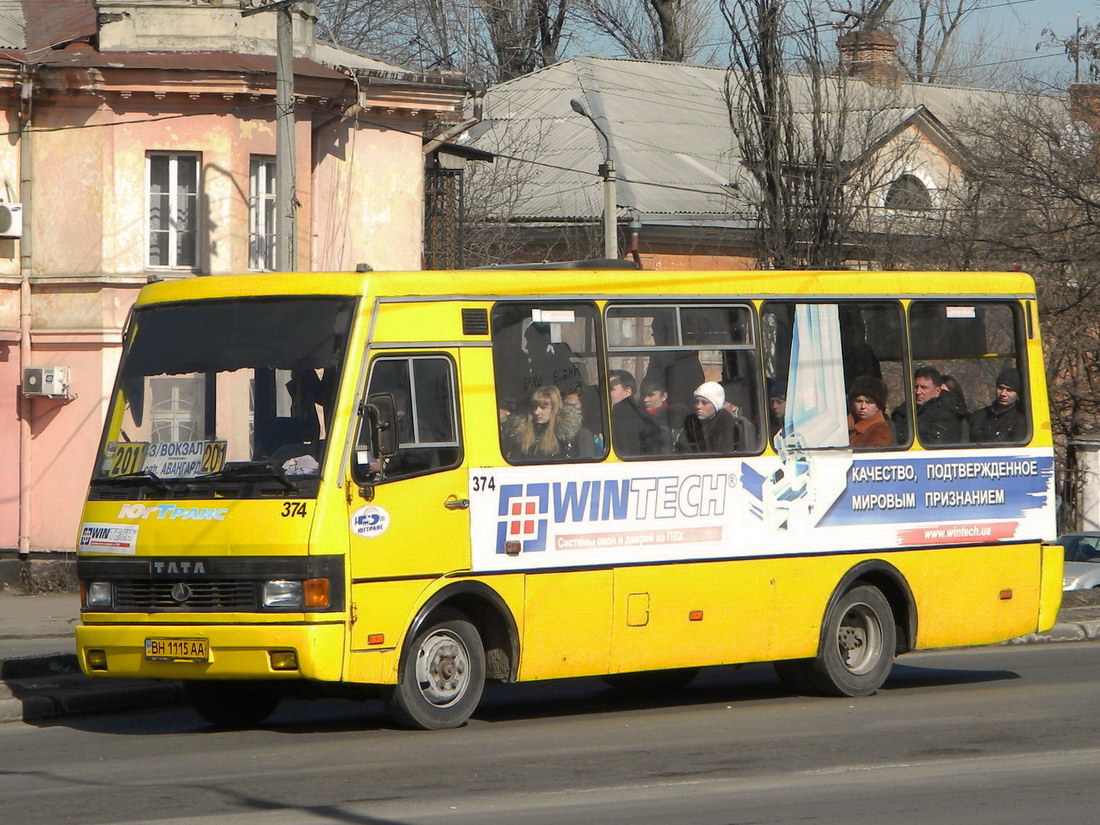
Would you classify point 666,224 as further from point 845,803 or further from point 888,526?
point 845,803

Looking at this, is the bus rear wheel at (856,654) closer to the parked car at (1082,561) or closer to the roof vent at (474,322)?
the roof vent at (474,322)

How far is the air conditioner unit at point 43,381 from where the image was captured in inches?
877

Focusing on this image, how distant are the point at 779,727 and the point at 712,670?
12.9 feet

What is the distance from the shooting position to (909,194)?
35938 millimetres

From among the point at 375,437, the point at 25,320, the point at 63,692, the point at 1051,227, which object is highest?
the point at 1051,227

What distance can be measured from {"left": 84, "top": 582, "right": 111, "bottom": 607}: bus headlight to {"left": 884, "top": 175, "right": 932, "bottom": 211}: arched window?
25.3m

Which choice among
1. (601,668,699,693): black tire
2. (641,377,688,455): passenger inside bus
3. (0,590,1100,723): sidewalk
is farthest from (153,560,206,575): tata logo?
(601,668,699,693): black tire

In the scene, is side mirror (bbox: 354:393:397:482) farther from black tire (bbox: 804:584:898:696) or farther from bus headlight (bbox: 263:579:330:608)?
black tire (bbox: 804:584:898:696)

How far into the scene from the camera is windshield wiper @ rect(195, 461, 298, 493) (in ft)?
32.4

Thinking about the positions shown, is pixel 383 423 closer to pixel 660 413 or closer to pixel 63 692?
pixel 660 413

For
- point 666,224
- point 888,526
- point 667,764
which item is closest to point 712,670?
point 888,526

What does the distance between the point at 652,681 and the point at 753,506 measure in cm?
213

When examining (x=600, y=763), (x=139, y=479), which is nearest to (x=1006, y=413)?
(x=600, y=763)

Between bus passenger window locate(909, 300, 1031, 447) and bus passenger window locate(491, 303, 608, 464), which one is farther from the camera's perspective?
bus passenger window locate(909, 300, 1031, 447)
